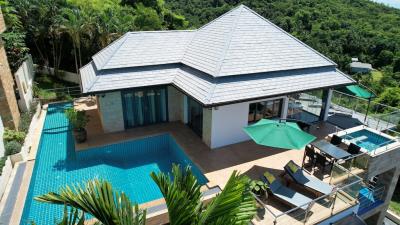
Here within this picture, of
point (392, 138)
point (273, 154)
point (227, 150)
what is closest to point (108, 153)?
point (227, 150)

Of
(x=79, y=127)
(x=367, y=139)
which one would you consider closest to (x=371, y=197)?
(x=367, y=139)

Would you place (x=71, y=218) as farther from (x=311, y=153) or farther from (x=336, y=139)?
(x=336, y=139)

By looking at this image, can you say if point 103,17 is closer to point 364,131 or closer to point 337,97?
point 337,97

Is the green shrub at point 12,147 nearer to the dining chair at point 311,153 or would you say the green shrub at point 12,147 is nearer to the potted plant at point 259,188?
the potted plant at point 259,188

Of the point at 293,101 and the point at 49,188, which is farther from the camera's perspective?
the point at 293,101

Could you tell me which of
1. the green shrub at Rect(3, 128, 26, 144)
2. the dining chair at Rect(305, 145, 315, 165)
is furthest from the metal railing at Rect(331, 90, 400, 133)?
the green shrub at Rect(3, 128, 26, 144)

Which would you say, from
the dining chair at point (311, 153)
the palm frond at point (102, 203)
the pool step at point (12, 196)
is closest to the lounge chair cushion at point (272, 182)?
the dining chair at point (311, 153)
